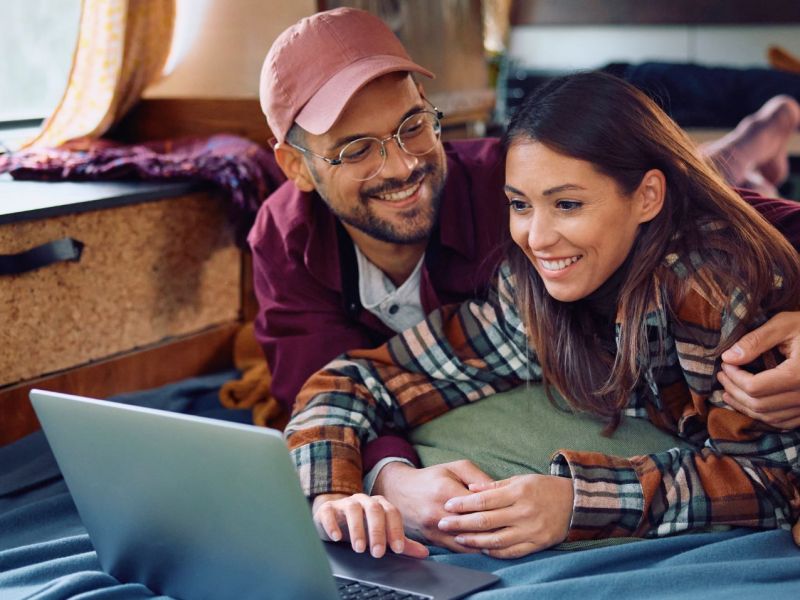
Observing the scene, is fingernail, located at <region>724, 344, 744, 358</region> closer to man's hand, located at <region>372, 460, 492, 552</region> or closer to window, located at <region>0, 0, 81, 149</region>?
man's hand, located at <region>372, 460, 492, 552</region>

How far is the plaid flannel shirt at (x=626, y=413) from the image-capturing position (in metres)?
1.30

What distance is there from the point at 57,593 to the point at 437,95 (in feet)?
6.60

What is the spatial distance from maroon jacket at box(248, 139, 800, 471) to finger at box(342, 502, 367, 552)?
19.8 inches

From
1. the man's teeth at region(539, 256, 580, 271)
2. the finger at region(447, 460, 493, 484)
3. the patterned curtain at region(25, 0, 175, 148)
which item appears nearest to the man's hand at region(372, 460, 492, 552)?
the finger at region(447, 460, 493, 484)

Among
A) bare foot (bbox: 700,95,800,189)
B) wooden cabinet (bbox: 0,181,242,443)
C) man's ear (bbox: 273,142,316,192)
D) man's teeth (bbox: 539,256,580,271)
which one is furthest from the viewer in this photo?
bare foot (bbox: 700,95,800,189)

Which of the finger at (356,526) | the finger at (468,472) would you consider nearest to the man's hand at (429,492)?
the finger at (468,472)

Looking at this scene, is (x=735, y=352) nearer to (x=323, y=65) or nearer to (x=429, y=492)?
(x=429, y=492)

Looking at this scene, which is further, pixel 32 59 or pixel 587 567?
pixel 32 59

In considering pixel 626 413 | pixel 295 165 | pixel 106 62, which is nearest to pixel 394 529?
pixel 626 413

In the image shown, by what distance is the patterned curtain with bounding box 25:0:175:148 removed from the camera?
2363mm

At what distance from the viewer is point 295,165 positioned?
5.73ft

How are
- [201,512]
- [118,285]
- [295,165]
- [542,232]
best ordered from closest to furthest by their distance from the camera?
[201,512]
[542,232]
[295,165]
[118,285]

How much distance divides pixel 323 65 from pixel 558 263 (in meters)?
0.53

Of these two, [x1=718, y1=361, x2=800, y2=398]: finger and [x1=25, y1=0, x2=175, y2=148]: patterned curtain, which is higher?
[x1=25, y1=0, x2=175, y2=148]: patterned curtain
